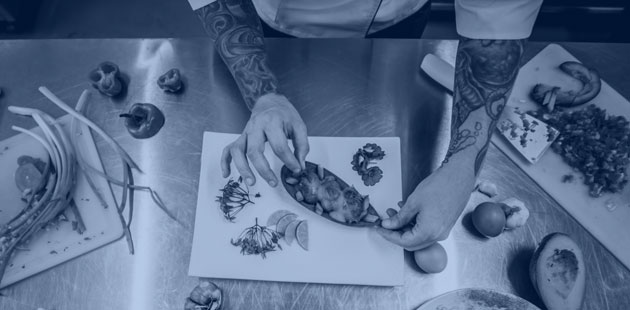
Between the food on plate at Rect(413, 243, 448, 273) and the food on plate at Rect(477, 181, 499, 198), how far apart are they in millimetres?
159

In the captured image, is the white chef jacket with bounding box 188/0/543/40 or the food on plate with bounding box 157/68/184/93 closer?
the white chef jacket with bounding box 188/0/543/40

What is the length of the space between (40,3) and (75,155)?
1467 millimetres

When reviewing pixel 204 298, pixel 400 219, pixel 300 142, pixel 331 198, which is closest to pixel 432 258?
pixel 400 219

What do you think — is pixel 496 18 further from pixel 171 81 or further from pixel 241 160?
pixel 171 81

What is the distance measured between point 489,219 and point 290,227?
0.39m

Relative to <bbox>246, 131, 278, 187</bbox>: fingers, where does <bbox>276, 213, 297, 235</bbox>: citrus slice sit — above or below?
below

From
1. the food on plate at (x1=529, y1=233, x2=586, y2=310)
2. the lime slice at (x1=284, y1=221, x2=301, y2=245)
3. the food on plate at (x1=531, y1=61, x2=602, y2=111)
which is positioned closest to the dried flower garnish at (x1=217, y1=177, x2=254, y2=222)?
the lime slice at (x1=284, y1=221, x2=301, y2=245)

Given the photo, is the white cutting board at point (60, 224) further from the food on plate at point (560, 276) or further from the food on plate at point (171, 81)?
the food on plate at point (560, 276)

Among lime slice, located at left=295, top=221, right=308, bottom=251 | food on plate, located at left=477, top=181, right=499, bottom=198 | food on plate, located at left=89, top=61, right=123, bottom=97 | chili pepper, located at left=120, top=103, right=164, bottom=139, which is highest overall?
food on plate, located at left=89, top=61, right=123, bottom=97

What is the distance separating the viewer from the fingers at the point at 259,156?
74cm

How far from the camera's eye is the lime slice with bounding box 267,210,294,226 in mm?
798

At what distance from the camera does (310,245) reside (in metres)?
0.78

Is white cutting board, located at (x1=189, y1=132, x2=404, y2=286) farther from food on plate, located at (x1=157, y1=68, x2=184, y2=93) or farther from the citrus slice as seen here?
food on plate, located at (x1=157, y1=68, x2=184, y2=93)

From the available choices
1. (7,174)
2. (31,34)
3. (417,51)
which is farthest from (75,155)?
(31,34)
